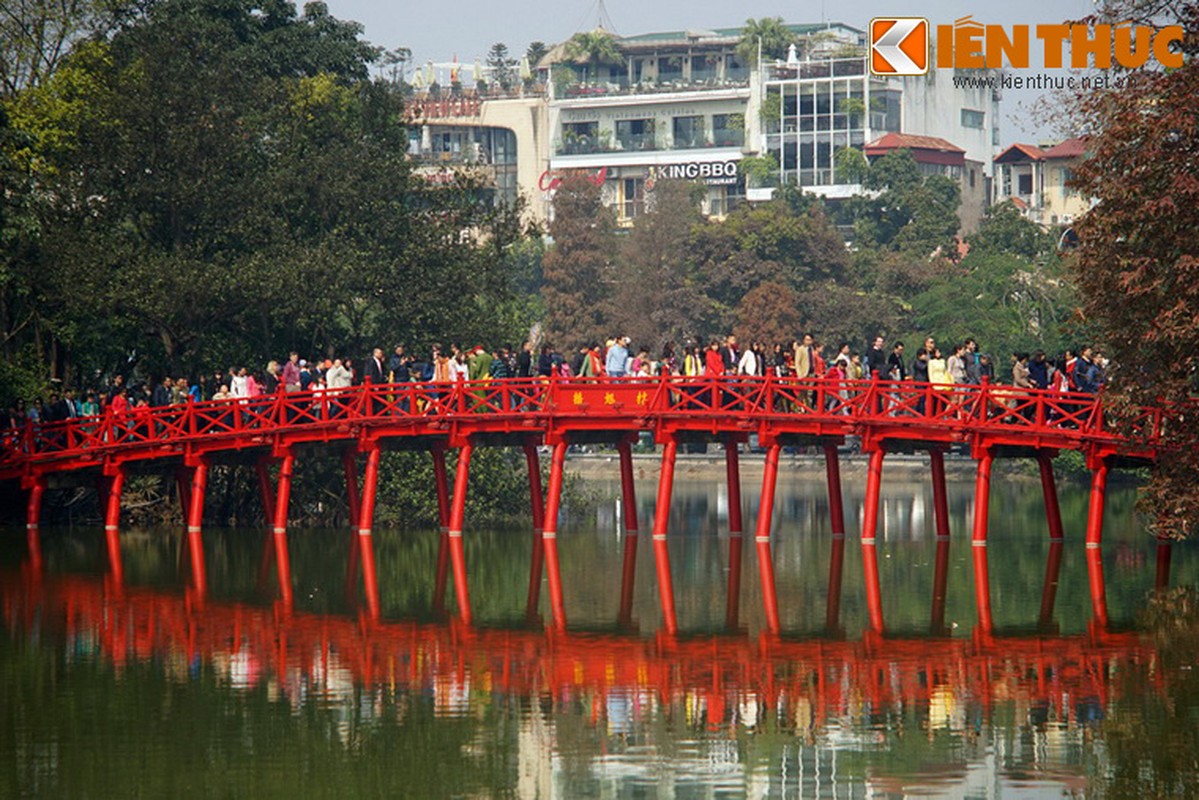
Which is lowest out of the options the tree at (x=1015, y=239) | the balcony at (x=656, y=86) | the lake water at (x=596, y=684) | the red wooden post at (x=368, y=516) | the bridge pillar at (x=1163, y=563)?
the lake water at (x=596, y=684)

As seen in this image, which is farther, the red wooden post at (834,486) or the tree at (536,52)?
the tree at (536,52)

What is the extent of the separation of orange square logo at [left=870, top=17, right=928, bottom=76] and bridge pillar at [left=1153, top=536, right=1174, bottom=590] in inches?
3069

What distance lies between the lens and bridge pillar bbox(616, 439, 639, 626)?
39.7 metres

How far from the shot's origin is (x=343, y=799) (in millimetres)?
23984

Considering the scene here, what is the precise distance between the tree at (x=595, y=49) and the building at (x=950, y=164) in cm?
2523

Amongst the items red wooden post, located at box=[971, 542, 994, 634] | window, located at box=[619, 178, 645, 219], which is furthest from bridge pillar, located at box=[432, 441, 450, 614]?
window, located at box=[619, 178, 645, 219]

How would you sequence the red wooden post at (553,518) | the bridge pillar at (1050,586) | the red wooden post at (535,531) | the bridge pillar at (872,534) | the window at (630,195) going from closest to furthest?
1. the bridge pillar at (1050,586)
2. the bridge pillar at (872,534)
3. the red wooden post at (535,531)
4. the red wooden post at (553,518)
5. the window at (630,195)

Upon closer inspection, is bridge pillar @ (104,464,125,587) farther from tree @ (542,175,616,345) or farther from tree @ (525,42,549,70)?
tree @ (525,42,549,70)

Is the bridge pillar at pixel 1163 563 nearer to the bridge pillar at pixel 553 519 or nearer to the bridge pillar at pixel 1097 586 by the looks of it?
the bridge pillar at pixel 1097 586

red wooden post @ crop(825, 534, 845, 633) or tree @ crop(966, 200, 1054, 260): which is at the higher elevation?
tree @ crop(966, 200, 1054, 260)

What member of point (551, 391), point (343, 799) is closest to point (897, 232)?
point (551, 391)

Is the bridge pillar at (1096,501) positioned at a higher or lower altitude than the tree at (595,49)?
lower

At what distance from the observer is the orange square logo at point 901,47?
128 metres

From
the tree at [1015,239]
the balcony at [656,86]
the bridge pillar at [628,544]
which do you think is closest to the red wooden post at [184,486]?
the bridge pillar at [628,544]
